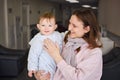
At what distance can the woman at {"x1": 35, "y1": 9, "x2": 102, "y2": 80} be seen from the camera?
4.18 feet

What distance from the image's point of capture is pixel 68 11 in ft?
65.4

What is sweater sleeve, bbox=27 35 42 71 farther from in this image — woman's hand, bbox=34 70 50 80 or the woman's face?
the woman's face

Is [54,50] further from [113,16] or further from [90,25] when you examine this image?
[113,16]

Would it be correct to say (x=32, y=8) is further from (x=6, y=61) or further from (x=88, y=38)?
(x=88, y=38)

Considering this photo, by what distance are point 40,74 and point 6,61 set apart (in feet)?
10.7

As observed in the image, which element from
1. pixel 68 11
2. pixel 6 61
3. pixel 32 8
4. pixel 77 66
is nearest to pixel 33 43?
pixel 77 66

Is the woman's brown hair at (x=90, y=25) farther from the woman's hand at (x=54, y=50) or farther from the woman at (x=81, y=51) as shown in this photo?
the woman's hand at (x=54, y=50)

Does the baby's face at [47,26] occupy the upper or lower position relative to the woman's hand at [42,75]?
upper

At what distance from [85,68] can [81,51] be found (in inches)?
4.5

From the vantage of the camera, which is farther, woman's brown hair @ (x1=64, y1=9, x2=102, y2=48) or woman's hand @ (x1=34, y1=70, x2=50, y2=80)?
woman's hand @ (x1=34, y1=70, x2=50, y2=80)

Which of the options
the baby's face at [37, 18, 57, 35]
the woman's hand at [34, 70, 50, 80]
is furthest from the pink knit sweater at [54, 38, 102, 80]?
the baby's face at [37, 18, 57, 35]

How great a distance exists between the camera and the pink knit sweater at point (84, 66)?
1.27m

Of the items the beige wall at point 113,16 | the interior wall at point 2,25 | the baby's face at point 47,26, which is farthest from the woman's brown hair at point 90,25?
the interior wall at point 2,25

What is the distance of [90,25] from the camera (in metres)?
1.31
